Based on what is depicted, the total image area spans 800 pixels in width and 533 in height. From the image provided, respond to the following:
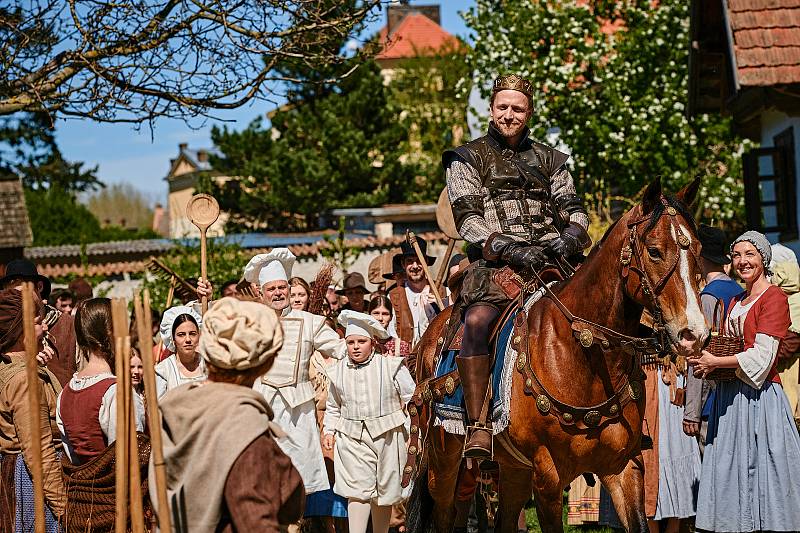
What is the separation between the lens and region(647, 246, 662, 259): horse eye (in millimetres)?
6027

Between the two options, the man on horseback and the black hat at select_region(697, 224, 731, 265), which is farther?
the black hat at select_region(697, 224, 731, 265)

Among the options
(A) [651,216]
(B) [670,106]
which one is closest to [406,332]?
(A) [651,216]

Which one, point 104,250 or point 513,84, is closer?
point 513,84

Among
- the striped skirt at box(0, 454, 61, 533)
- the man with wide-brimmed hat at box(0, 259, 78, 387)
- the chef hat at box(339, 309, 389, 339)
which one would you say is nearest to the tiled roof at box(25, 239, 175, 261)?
the man with wide-brimmed hat at box(0, 259, 78, 387)

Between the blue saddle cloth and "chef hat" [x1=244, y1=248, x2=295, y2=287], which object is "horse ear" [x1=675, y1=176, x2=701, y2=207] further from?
"chef hat" [x1=244, y1=248, x2=295, y2=287]

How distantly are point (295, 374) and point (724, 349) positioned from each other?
3104 mm

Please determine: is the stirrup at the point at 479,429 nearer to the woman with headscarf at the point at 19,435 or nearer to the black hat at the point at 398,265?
the woman with headscarf at the point at 19,435

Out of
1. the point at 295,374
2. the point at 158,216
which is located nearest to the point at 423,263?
the point at 295,374

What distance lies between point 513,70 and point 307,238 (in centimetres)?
1568

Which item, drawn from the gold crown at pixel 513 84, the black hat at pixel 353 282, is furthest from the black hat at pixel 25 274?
the gold crown at pixel 513 84

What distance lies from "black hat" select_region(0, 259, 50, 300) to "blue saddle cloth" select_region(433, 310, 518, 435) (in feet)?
12.1

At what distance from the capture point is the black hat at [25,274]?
30.7 feet

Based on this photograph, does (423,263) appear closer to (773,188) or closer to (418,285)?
(418,285)

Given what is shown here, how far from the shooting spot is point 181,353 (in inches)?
328
